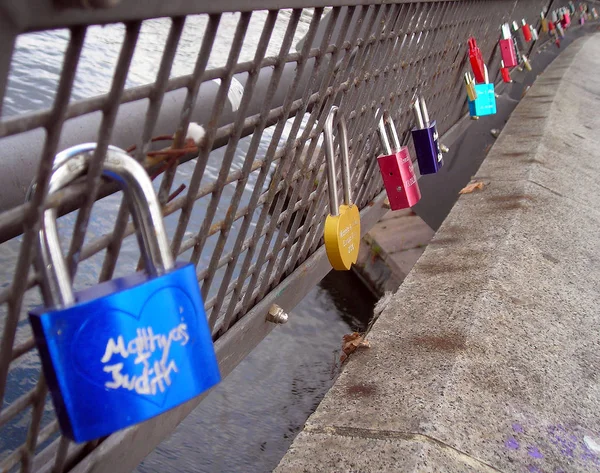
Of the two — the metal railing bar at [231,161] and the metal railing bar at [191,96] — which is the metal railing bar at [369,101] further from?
the metal railing bar at [191,96]

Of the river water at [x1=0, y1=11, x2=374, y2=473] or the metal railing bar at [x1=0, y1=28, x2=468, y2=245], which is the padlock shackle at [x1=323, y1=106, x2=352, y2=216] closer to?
the metal railing bar at [x1=0, y1=28, x2=468, y2=245]

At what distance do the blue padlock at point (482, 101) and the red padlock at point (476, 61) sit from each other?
0.07 m

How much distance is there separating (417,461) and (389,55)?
1381 mm

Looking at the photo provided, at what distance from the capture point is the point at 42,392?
3.48ft

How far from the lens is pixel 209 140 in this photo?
123cm

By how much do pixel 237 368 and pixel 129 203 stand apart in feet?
7.57

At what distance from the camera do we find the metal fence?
827 millimetres

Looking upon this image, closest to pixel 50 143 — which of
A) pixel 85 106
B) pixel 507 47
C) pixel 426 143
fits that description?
pixel 85 106

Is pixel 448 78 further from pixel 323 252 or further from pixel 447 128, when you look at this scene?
pixel 323 252


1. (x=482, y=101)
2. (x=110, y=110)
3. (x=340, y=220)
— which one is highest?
(x=110, y=110)

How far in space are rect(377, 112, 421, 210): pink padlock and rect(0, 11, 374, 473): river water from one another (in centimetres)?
89

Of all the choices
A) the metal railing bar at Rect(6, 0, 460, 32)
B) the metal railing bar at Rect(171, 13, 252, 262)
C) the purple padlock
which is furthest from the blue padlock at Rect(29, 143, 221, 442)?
the purple padlock

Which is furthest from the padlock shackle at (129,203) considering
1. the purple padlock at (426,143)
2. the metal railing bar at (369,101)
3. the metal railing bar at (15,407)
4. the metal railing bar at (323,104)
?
the purple padlock at (426,143)

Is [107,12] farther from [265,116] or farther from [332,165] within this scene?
[332,165]
